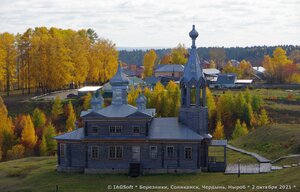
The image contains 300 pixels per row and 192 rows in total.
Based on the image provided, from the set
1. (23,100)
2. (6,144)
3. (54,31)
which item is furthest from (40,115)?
(54,31)

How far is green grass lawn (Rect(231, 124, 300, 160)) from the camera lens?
42625mm

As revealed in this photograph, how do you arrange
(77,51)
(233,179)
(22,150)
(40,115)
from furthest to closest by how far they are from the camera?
(77,51)
(40,115)
(22,150)
(233,179)

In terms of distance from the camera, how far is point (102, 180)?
1393 inches

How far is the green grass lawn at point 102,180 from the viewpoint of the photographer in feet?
107

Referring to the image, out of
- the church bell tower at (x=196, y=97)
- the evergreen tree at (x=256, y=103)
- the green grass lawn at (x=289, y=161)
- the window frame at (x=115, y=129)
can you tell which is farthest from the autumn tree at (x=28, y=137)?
the evergreen tree at (x=256, y=103)

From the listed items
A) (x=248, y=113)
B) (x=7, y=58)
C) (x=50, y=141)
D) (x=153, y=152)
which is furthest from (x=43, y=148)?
(x=7, y=58)

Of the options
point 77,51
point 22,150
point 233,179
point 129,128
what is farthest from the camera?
point 77,51

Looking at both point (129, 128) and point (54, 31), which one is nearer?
point (129, 128)

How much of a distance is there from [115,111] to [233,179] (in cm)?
1075

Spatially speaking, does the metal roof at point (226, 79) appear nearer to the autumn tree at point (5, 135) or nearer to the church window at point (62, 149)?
the autumn tree at point (5, 135)

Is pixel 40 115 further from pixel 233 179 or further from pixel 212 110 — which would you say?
pixel 233 179

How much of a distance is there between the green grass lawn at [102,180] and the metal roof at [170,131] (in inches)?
112

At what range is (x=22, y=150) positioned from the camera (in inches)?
2266

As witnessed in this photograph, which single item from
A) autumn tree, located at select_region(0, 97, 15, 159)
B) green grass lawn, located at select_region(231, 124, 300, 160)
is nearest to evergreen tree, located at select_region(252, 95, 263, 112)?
green grass lawn, located at select_region(231, 124, 300, 160)
